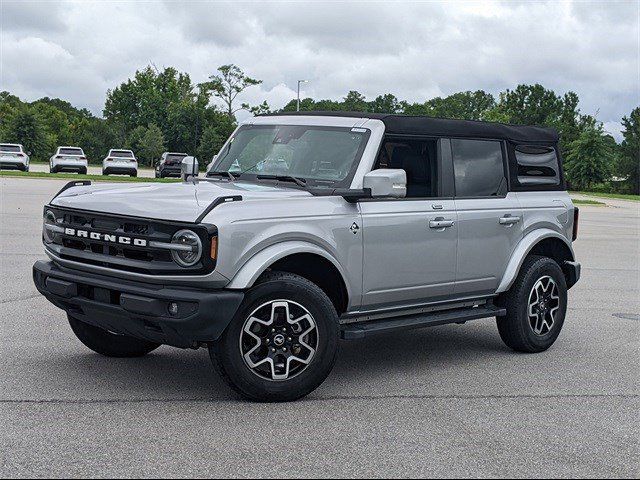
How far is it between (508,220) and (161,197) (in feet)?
9.93

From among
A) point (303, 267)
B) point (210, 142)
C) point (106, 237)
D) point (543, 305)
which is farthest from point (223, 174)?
point (210, 142)

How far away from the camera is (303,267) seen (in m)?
6.44

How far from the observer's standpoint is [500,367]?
7.41 meters

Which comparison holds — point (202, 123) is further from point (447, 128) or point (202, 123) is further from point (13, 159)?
point (447, 128)

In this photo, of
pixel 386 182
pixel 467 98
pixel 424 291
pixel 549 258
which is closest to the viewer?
pixel 386 182

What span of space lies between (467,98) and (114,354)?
148 m

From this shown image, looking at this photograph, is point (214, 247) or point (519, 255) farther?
point (519, 255)

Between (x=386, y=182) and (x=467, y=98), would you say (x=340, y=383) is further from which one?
(x=467, y=98)

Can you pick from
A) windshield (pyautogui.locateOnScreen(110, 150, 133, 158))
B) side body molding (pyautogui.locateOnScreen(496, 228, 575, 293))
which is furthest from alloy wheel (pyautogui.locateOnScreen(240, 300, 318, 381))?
windshield (pyautogui.locateOnScreen(110, 150, 133, 158))

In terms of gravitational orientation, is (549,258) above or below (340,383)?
above

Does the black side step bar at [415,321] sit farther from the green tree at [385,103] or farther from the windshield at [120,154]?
the green tree at [385,103]

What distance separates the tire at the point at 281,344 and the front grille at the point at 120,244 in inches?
17.7

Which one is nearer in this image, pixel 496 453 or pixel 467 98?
pixel 496 453

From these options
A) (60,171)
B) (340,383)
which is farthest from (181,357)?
(60,171)
